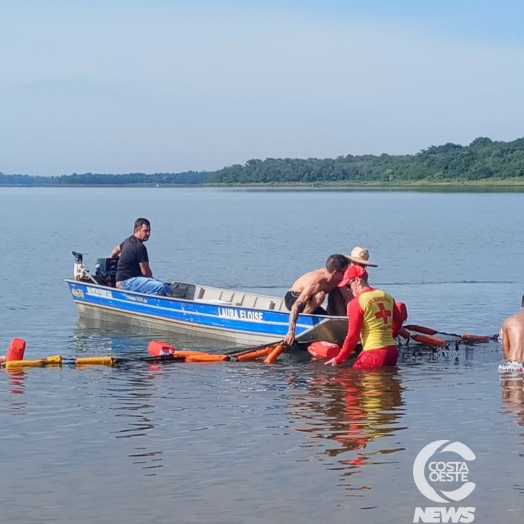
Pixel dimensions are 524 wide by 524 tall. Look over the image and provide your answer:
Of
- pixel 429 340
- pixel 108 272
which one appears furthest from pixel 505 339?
pixel 108 272

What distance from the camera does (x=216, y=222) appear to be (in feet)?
236

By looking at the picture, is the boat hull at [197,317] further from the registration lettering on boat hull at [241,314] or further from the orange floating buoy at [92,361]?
the orange floating buoy at [92,361]

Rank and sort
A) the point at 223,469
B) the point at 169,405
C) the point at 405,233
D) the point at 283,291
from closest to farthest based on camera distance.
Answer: the point at 223,469 → the point at 169,405 → the point at 283,291 → the point at 405,233

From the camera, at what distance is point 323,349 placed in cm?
1480

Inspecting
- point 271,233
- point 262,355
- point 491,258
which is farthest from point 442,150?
point 262,355

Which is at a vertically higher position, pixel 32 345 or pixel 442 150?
pixel 442 150

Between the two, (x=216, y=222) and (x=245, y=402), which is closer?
(x=245, y=402)

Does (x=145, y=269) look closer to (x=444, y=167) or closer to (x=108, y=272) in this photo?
(x=108, y=272)

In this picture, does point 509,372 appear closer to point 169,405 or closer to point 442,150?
point 169,405

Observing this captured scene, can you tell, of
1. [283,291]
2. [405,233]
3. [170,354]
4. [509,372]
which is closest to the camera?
[509,372]

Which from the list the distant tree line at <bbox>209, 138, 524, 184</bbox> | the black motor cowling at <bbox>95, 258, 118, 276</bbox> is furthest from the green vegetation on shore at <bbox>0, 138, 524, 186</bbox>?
the black motor cowling at <bbox>95, 258, 118, 276</bbox>

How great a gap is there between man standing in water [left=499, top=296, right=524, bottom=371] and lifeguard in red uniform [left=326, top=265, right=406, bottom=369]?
4.74 feet

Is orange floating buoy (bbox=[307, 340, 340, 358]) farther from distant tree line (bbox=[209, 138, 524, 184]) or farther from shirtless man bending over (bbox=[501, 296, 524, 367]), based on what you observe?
distant tree line (bbox=[209, 138, 524, 184])

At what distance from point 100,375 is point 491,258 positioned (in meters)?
26.2
